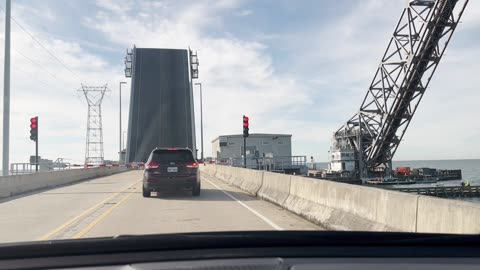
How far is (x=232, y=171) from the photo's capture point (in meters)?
28.8

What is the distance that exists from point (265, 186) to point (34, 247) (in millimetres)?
15451

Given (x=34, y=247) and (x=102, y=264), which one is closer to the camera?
(x=102, y=264)

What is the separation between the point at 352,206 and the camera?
955cm

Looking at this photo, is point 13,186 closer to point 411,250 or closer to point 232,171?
point 232,171

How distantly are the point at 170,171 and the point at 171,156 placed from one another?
1.88ft

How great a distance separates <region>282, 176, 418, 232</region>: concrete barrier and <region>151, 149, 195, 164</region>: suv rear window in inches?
199

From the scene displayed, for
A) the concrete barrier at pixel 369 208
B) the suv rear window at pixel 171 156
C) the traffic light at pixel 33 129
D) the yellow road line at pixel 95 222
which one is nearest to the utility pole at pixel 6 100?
the traffic light at pixel 33 129

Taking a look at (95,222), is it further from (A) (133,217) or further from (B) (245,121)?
(B) (245,121)

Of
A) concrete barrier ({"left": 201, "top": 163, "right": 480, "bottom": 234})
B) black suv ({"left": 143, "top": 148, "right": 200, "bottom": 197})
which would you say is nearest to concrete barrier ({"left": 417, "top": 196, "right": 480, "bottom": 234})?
concrete barrier ({"left": 201, "top": 163, "right": 480, "bottom": 234})

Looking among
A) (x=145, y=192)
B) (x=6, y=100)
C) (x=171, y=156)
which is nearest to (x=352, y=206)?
(x=171, y=156)

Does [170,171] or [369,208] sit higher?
[170,171]

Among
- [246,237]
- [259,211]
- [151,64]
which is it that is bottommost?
[259,211]

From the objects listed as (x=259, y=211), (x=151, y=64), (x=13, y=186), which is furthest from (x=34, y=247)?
(x=151, y=64)

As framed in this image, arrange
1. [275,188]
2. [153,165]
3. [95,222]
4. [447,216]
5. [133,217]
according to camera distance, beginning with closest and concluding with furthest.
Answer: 1. [447,216]
2. [95,222]
3. [133,217]
4. [275,188]
5. [153,165]
